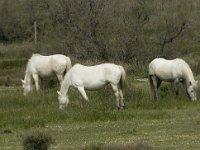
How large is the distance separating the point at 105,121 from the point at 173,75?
6.95 metres

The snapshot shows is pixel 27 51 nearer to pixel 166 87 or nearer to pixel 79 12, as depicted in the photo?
pixel 79 12

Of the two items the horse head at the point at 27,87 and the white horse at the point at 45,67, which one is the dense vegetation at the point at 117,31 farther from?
the horse head at the point at 27,87

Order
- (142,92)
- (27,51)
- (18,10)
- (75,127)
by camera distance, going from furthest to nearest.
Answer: (18,10) → (27,51) → (142,92) → (75,127)

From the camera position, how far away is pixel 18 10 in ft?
267

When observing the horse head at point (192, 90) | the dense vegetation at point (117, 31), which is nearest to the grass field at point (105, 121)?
the horse head at point (192, 90)

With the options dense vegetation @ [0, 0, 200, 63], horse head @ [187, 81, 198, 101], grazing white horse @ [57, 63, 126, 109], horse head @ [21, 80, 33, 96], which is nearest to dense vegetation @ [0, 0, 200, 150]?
dense vegetation @ [0, 0, 200, 63]

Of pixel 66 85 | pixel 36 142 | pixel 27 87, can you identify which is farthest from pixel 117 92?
pixel 36 142

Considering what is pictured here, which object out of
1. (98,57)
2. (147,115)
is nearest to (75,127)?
(147,115)

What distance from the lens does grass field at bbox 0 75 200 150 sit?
55.2 feet

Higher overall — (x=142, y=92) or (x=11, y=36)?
(x=142, y=92)

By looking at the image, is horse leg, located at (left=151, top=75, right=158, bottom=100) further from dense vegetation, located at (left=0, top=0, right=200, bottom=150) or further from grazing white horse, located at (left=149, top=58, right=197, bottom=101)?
dense vegetation, located at (left=0, top=0, right=200, bottom=150)

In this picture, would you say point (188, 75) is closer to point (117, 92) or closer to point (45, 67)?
point (117, 92)

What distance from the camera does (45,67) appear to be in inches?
1191

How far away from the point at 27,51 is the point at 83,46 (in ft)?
52.6
